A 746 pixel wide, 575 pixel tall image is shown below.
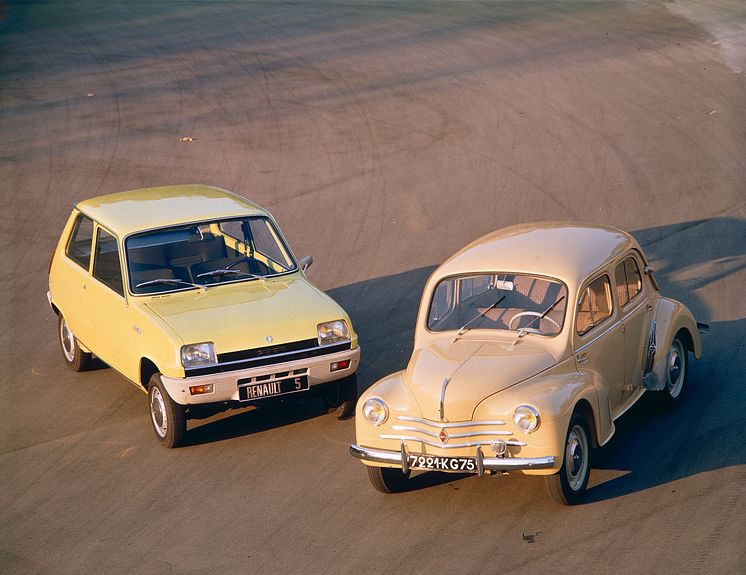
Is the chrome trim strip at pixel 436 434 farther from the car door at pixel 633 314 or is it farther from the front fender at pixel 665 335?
the front fender at pixel 665 335

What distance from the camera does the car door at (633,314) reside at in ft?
31.4

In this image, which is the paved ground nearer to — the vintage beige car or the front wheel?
the front wheel

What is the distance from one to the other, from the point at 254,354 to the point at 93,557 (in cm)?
234

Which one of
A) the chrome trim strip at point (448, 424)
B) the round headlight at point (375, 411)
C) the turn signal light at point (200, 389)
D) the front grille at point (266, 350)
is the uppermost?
the chrome trim strip at point (448, 424)

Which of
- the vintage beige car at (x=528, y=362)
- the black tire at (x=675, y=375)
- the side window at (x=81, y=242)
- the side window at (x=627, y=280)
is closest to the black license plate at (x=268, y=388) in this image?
the vintage beige car at (x=528, y=362)

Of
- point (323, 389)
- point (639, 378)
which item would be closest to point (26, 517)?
point (323, 389)

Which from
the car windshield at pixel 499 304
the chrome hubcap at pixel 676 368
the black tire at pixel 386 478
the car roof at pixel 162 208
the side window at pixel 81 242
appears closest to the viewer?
the black tire at pixel 386 478

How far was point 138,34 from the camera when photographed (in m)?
28.4

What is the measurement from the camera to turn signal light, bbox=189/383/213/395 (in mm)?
9469

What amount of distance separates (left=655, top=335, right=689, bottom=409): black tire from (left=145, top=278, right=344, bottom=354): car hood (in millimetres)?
2963

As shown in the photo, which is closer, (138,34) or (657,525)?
(657,525)

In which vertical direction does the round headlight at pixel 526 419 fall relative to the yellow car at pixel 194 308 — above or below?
above

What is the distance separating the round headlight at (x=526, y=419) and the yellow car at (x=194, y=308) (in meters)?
2.30

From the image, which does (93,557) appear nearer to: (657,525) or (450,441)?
(450,441)
